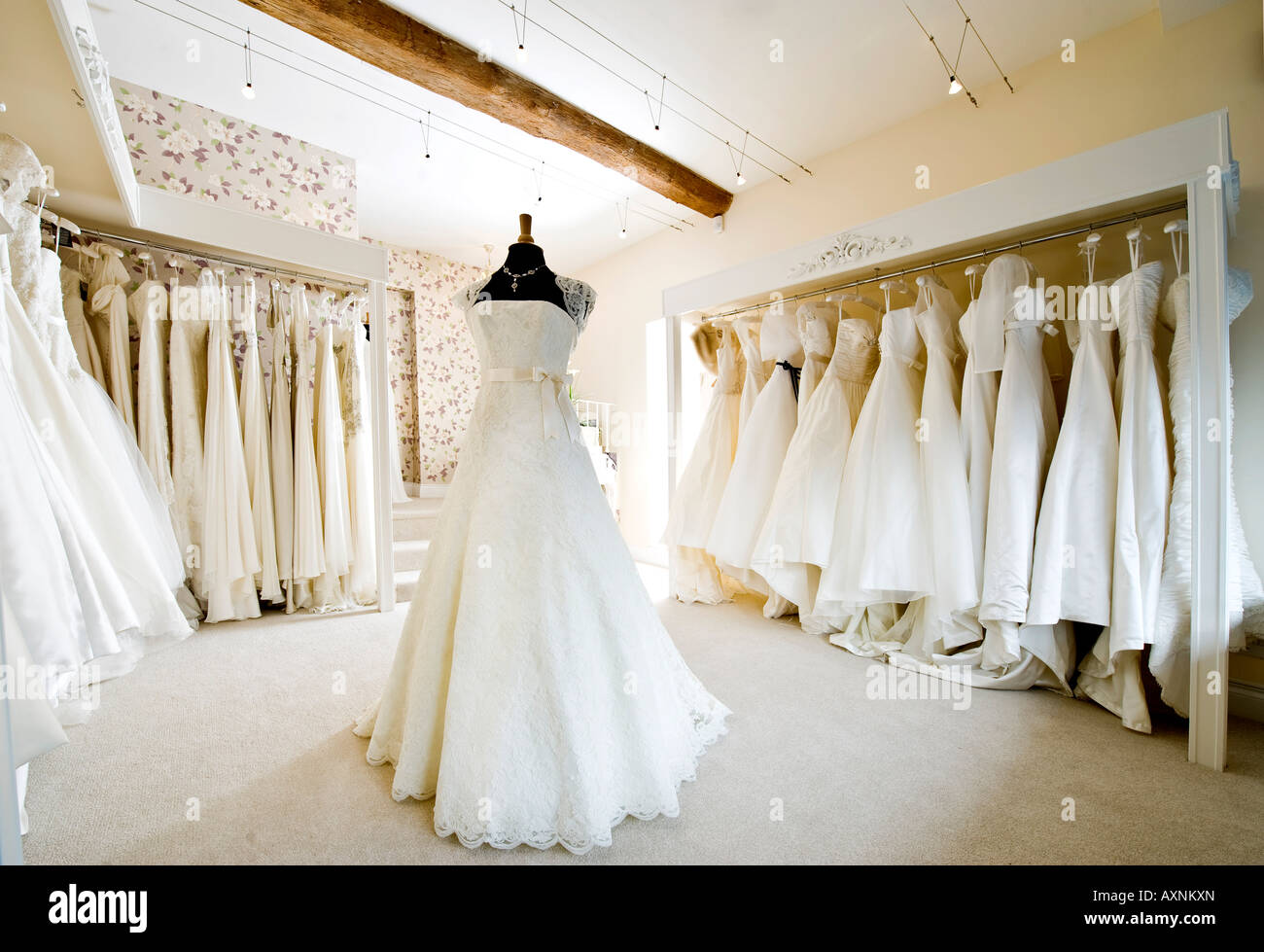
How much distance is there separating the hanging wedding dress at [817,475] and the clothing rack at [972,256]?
22 centimetres

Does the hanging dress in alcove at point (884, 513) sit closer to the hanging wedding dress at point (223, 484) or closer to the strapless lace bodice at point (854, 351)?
the strapless lace bodice at point (854, 351)

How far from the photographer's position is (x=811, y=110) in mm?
2916

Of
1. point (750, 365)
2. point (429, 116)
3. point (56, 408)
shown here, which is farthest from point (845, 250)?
point (56, 408)

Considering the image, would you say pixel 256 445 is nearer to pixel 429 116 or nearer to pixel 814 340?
pixel 429 116

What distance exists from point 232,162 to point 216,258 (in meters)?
1.12

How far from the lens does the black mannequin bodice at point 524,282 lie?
1521 mm

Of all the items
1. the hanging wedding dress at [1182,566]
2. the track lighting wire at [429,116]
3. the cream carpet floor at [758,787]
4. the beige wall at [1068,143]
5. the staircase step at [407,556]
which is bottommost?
the cream carpet floor at [758,787]

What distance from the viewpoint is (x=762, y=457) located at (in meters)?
2.93

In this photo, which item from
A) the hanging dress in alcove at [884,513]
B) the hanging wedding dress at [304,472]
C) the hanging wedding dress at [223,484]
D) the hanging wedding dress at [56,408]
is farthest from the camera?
the hanging wedding dress at [304,472]

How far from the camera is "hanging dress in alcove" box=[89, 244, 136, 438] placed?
250 cm

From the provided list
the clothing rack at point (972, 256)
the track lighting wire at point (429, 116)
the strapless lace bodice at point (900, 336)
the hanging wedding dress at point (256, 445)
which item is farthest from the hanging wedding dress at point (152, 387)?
the strapless lace bodice at point (900, 336)

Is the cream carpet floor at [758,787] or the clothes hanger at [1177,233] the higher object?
the clothes hanger at [1177,233]
